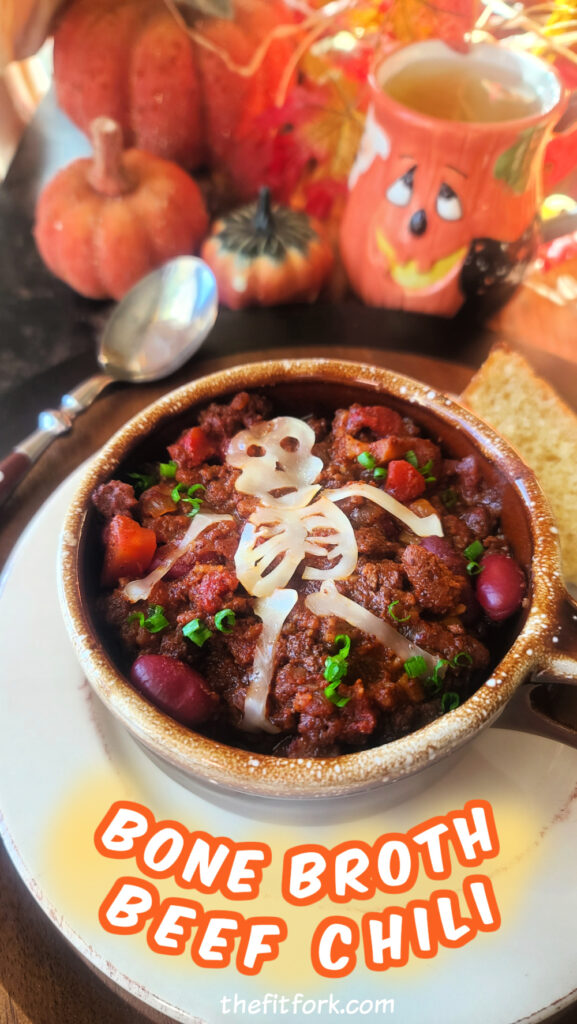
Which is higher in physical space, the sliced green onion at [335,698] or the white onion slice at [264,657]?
the sliced green onion at [335,698]

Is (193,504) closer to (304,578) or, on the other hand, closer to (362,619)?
(304,578)

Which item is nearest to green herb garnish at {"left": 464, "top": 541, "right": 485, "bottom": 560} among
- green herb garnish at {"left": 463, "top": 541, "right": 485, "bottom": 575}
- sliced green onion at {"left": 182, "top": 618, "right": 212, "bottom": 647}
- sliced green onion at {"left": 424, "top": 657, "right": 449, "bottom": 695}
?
green herb garnish at {"left": 463, "top": 541, "right": 485, "bottom": 575}

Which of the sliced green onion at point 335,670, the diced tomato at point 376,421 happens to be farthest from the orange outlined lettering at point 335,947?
the diced tomato at point 376,421

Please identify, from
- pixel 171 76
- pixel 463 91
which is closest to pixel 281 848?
pixel 463 91

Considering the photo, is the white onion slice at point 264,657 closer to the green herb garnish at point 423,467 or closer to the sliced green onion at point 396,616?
the sliced green onion at point 396,616

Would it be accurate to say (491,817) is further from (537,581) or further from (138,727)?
(138,727)

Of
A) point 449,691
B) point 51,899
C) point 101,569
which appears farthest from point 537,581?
point 51,899
